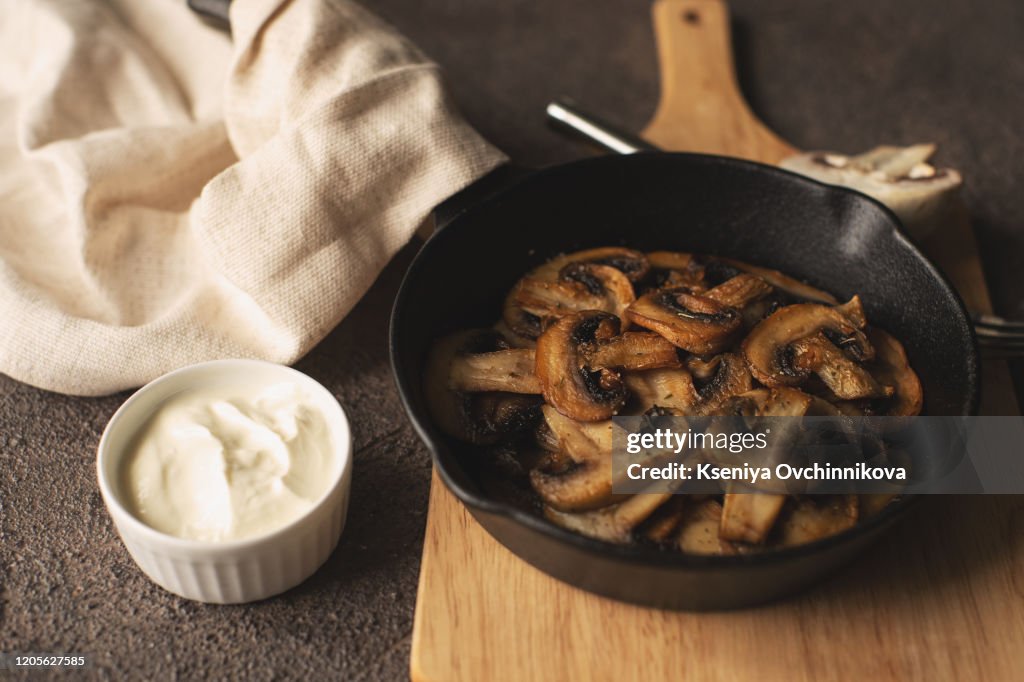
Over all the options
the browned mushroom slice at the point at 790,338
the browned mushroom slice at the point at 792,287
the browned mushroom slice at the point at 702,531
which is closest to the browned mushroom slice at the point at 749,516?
the browned mushroom slice at the point at 702,531

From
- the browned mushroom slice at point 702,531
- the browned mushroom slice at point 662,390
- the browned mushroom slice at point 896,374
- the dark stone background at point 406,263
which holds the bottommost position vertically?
the dark stone background at point 406,263

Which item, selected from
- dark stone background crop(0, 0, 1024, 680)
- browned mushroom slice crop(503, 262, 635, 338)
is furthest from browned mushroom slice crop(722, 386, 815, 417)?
dark stone background crop(0, 0, 1024, 680)

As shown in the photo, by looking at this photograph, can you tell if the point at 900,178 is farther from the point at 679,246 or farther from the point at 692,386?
the point at 692,386

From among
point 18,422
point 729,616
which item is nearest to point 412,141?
point 18,422

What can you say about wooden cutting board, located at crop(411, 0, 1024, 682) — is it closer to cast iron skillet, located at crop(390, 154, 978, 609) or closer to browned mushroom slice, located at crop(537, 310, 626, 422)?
cast iron skillet, located at crop(390, 154, 978, 609)

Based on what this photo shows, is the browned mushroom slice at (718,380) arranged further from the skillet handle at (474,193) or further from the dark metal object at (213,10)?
the dark metal object at (213,10)

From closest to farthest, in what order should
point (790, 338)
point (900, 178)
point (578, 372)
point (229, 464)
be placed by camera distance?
point (229, 464)
point (578, 372)
point (790, 338)
point (900, 178)

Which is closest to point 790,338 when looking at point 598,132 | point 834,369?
point 834,369
